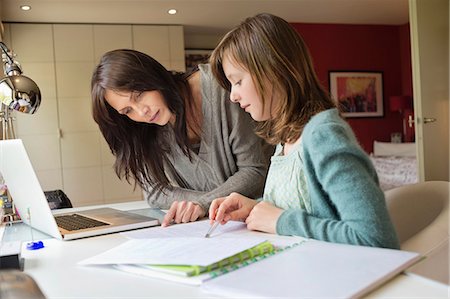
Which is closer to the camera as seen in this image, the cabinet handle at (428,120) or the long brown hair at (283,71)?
the long brown hair at (283,71)

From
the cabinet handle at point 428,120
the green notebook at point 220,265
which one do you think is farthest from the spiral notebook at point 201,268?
the cabinet handle at point 428,120

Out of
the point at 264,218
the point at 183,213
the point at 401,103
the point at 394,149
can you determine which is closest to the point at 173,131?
the point at 183,213

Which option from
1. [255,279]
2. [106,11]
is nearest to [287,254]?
[255,279]

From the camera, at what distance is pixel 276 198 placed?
1.08m

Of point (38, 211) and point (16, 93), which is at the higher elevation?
→ point (16, 93)

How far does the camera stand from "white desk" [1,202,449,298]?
0.58m

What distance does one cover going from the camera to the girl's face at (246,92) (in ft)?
3.60

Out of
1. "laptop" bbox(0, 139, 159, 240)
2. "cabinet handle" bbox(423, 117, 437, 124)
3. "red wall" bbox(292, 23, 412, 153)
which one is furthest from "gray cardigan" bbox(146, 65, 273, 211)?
"red wall" bbox(292, 23, 412, 153)

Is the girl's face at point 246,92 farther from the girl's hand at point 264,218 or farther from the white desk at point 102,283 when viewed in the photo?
the white desk at point 102,283

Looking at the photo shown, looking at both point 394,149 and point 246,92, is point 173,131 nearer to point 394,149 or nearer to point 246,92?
point 246,92

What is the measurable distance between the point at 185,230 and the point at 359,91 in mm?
5321

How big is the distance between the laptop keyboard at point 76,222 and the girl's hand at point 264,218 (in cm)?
40

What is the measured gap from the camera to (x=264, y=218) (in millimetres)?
933

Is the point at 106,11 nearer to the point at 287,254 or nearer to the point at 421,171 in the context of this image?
the point at 421,171
